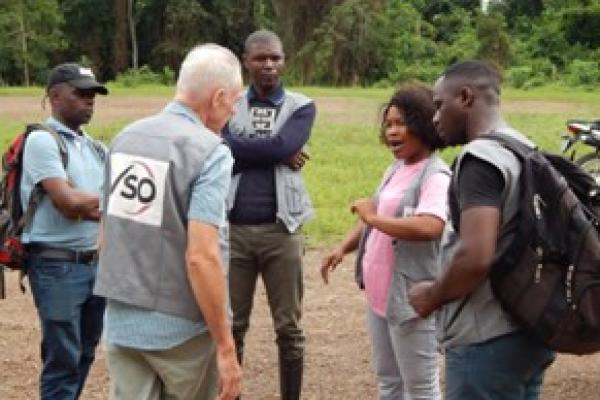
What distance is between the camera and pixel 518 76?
30750 millimetres

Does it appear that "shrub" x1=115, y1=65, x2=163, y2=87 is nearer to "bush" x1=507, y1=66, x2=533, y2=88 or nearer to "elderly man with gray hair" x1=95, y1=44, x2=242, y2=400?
"bush" x1=507, y1=66, x2=533, y2=88

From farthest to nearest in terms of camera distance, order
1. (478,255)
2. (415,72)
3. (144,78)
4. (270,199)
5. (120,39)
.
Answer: (120,39)
(144,78)
(415,72)
(270,199)
(478,255)

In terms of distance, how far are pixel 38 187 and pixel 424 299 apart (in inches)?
74.2

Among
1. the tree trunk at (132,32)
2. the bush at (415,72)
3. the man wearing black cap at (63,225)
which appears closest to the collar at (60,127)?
the man wearing black cap at (63,225)

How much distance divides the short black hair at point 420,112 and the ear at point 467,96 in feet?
2.79

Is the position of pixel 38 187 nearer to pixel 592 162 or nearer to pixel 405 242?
pixel 405 242

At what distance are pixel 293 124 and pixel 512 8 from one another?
38.2m

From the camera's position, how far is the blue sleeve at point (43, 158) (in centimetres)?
419

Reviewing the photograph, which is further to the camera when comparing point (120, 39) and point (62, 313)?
point (120, 39)

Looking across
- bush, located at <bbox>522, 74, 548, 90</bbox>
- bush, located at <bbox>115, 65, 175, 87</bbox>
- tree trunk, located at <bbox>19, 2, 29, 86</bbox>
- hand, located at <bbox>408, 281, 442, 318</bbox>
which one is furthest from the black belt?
tree trunk, located at <bbox>19, 2, 29, 86</bbox>

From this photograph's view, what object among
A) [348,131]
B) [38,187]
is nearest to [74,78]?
[38,187]

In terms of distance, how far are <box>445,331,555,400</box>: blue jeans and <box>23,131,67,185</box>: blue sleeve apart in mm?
1967

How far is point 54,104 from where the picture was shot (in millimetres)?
4402

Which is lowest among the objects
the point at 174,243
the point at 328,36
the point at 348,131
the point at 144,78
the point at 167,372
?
the point at 144,78
